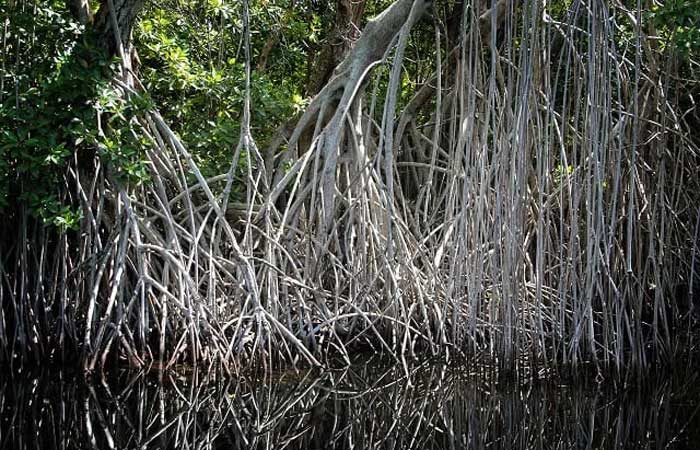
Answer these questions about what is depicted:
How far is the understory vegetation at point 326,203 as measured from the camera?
16.9ft

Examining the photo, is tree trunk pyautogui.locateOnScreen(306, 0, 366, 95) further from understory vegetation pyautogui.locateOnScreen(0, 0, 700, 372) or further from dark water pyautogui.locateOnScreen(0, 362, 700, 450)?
dark water pyautogui.locateOnScreen(0, 362, 700, 450)

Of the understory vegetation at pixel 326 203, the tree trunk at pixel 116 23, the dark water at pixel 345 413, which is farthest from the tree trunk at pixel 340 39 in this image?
the dark water at pixel 345 413

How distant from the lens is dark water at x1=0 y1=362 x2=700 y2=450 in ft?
14.9

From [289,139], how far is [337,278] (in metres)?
1.04

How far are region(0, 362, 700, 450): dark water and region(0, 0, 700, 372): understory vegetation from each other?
8.7 inches

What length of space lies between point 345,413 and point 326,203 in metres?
1.50

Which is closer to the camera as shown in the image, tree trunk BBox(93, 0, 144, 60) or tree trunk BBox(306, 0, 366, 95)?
tree trunk BBox(93, 0, 144, 60)

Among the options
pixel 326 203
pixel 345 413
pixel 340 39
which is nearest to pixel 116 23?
pixel 326 203

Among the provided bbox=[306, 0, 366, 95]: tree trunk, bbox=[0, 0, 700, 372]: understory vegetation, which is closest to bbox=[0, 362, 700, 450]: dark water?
bbox=[0, 0, 700, 372]: understory vegetation

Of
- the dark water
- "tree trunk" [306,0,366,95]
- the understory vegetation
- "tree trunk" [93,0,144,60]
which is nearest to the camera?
the dark water

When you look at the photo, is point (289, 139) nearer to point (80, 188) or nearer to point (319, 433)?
point (80, 188)

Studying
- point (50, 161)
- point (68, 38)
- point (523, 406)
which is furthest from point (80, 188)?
point (523, 406)

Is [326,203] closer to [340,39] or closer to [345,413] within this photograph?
[345,413]

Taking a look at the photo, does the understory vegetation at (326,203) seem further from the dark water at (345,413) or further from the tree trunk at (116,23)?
the dark water at (345,413)
